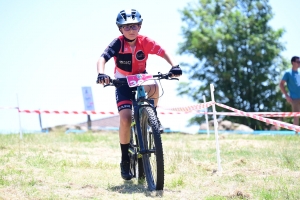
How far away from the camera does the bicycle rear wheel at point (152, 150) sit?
6.72 meters

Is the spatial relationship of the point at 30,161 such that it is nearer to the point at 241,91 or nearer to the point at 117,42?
the point at 117,42

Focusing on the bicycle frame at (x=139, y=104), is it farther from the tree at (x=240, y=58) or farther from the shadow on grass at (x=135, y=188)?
the tree at (x=240, y=58)

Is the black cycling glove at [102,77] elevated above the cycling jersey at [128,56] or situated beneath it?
situated beneath

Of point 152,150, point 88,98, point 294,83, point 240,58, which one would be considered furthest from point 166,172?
point 240,58

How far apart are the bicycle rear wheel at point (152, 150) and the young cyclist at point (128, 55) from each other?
40 cm

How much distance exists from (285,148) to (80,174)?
4.96m

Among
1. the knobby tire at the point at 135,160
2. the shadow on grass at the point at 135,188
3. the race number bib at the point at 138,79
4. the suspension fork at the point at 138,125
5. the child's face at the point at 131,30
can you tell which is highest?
the child's face at the point at 131,30

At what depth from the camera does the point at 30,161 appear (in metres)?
9.62

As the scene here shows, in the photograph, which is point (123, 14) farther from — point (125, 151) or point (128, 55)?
point (125, 151)

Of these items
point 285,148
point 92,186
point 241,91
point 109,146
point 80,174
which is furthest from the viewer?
point 241,91

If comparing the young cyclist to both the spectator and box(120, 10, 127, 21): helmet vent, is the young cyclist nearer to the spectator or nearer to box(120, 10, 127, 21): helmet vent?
box(120, 10, 127, 21): helmet vent

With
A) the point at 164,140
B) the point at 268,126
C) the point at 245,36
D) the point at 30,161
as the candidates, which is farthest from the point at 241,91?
the point at 30,161

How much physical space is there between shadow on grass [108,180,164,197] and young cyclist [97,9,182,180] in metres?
0.58

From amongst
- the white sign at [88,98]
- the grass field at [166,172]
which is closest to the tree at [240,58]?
the white sign at [88,98]
